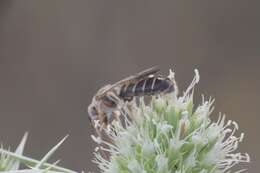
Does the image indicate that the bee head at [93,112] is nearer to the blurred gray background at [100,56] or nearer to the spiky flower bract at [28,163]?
the spiky flower bract at [28,163]

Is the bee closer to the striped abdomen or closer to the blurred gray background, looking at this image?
the striped abdomen

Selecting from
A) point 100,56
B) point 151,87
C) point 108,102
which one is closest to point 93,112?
point 108,102

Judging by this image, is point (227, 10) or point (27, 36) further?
point (27, 36)

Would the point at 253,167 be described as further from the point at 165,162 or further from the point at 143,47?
the point at 165,162

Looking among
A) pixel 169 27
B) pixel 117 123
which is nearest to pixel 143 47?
pixel 169 27

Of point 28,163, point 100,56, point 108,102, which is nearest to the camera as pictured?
point 28,163

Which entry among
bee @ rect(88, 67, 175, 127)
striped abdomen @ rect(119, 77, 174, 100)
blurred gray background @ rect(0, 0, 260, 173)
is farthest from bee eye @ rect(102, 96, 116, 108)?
blurred gray background @ rect(0, 0, 260, 173)

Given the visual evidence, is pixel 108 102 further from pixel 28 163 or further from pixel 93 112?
pixel 28 163
